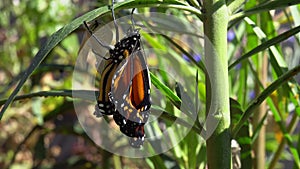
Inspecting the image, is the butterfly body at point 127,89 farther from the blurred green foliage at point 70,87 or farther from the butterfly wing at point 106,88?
the blurred green foliage at point 70,87

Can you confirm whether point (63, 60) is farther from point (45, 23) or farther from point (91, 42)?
point (91, 42)

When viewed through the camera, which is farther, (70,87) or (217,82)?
(70,87)

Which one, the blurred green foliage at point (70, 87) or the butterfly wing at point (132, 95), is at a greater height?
the blurred green foliage at point (70, 87)

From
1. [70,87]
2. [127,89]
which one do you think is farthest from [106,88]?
[70,87]

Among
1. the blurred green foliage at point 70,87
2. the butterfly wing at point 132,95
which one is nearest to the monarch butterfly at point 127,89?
the butterfly wing at point 132,95

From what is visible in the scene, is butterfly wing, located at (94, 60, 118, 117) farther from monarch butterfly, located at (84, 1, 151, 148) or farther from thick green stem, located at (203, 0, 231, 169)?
thick green stem, located at (203, 0, 231, 169)

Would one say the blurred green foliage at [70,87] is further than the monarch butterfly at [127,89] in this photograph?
Yes

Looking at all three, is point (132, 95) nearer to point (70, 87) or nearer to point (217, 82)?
point (217, 82)

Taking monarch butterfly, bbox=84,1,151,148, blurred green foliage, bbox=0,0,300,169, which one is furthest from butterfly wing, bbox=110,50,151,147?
blurred green foliage, bbox=0,0,300,169
